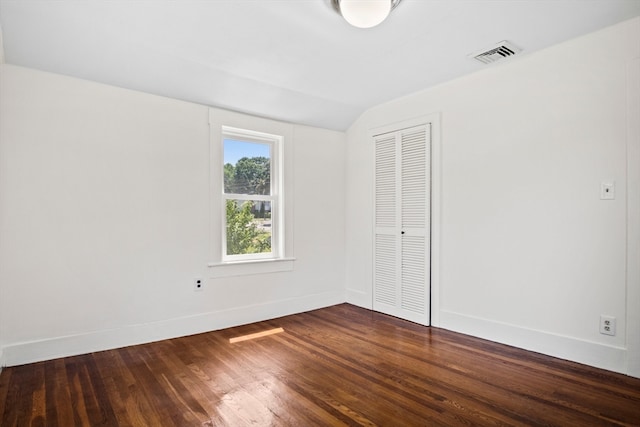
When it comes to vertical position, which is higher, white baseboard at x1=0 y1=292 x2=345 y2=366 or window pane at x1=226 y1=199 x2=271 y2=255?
window pane at x1=226 y1=199 x2=271 y2=255

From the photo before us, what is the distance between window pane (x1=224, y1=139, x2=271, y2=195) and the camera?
3822 millimetres

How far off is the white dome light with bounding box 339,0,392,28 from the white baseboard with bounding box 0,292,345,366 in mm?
2951

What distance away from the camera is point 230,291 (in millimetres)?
3695

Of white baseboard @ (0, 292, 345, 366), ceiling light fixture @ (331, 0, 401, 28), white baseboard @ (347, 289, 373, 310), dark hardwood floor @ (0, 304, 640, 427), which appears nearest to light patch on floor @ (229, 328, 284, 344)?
dark hardwood floor @ (0, 304, 640, 427)

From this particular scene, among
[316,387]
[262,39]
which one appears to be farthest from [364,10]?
[316,387]

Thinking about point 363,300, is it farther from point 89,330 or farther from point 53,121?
point 53,121

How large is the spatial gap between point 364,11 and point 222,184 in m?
2.21

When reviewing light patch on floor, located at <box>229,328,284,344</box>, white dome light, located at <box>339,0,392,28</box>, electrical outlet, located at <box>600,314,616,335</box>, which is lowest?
light patch on floor, located at <box>229,328,284,344</box>

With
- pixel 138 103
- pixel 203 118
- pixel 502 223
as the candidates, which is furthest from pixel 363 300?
pixel 138 103

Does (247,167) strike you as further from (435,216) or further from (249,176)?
(435,216)

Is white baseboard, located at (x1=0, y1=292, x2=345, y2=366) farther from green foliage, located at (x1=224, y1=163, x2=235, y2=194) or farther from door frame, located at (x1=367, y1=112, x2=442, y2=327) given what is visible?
door frame, located at (x1=367, y1=112, x2=442, y2=327)

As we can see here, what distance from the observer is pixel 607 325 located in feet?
8.36

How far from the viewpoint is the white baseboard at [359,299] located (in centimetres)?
436

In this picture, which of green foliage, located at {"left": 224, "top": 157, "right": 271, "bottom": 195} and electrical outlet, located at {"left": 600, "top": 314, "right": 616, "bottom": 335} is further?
green foliage, located at {"left": 224, "top": 157, "right": 271, "bottom": 195}
